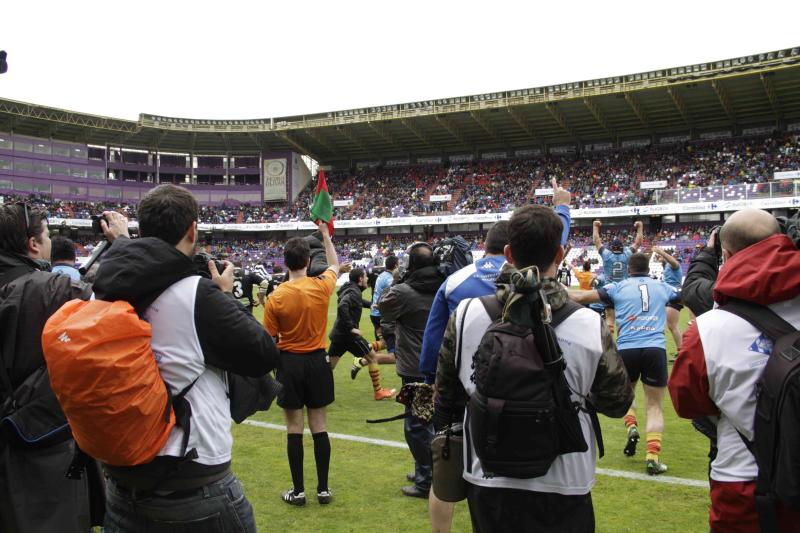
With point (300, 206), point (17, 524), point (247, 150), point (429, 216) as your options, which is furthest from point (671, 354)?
point (247, 150)

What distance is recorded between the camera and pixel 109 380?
193 cm

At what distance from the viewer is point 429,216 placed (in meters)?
48.7

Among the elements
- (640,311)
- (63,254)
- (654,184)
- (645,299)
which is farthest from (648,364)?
(654,184)

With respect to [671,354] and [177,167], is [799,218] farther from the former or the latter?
[177,167]

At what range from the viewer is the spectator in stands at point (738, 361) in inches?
87.8

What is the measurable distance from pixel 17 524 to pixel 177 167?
6479cm

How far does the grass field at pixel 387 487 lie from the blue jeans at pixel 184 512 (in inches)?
91.5

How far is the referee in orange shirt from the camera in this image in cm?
482

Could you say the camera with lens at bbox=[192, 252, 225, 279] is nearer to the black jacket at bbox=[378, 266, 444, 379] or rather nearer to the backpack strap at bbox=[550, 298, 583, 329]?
the backpack strap at bbox=[550, 298, 583, 329]

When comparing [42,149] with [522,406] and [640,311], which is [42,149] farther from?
[522,406]

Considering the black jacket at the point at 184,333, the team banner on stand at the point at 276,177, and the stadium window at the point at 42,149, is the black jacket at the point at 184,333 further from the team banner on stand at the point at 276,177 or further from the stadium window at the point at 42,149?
the stadium window at the point at 42,149

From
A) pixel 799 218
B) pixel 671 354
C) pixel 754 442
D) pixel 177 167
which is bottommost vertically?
pixel 671 354

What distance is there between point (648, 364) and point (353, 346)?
13.6 ft

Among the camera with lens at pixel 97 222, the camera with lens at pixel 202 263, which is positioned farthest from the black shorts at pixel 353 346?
the camera with lens at pixel 202 263
